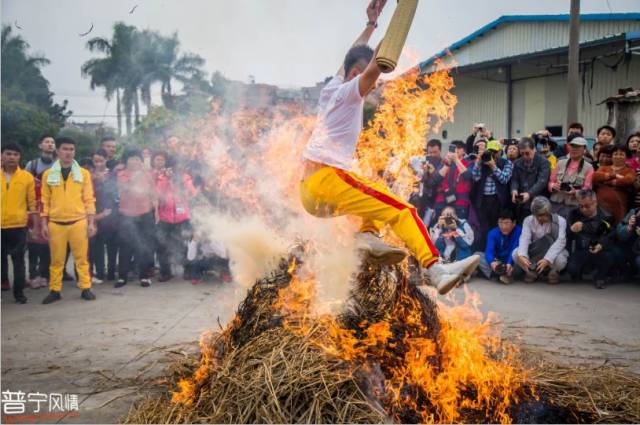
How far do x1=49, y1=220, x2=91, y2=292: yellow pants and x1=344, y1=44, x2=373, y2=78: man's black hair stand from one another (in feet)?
14.9

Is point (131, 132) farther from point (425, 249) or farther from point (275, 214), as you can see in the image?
point (425, 249)

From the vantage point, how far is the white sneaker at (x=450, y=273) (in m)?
3.49

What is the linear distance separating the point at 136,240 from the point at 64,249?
3.79ft

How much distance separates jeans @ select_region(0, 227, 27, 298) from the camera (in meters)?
6.81

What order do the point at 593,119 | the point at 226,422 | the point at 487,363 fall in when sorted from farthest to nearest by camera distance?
the point at 593,119
the point at 487,363
the point at 226,422

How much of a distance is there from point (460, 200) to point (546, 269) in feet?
4.86

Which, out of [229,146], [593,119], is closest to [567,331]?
[229,146]

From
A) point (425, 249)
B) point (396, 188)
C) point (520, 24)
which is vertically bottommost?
point (425, 249)

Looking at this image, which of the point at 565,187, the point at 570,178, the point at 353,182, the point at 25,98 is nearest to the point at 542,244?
the point at 565,187

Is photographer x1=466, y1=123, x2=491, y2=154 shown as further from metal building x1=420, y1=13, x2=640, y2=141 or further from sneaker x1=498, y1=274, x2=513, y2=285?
metal building x1=420, y1=13, x2=640, y2=141

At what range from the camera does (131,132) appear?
9227mm

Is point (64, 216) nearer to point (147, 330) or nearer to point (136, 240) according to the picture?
point (136, 240)

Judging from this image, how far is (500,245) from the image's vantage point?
759cm

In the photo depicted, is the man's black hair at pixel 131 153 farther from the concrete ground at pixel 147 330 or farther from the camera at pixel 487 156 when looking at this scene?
the camera at pixel 487 156
